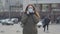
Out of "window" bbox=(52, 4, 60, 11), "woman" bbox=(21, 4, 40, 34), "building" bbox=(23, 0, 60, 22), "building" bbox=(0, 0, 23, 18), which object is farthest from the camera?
"building" bbox=(0, 0, 23, 18)

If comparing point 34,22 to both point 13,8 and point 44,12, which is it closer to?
point 44,12

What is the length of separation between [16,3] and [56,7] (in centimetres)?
1910

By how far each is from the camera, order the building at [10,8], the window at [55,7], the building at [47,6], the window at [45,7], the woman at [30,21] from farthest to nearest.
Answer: the building at [10,8], the window at [45,7], the window at [55,7], the building at [47,6], the woman at [30,21]

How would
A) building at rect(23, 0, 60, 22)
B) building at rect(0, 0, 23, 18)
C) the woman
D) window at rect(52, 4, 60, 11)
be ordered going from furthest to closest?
building at rect(0, 0, 23, 18) → window at rect(52, 4, 60, 11) → building at rect(23, 0, 60, 22) → the woman

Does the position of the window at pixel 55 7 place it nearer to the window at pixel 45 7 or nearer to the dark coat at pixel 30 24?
the window at pixel 45 7

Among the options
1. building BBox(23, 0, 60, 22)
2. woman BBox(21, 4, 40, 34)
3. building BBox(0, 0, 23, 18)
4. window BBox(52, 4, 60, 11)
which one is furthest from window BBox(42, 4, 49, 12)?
woman BBox(21, 4, 40, 34)

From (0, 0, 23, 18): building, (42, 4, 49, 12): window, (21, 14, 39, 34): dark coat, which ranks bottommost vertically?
(0, 0, 23, 18): building

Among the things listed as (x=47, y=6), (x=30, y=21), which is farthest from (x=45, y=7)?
(x=30, y=21)

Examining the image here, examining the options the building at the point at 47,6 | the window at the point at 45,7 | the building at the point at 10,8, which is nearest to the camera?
the building at the point at 47,6

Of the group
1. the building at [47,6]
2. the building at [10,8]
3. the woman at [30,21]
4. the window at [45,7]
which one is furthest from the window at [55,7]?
the woman at [30,21]

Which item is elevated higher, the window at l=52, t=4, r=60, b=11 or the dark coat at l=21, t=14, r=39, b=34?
the dark coat at l=21, t=14, r=39, b=34

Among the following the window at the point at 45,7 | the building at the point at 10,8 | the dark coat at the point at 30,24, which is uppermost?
the dark coat at the point at 30,24

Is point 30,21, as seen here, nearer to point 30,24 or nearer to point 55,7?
point 30,24

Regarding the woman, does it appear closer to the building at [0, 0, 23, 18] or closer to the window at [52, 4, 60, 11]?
the window at [52, 4, 60, 11]
